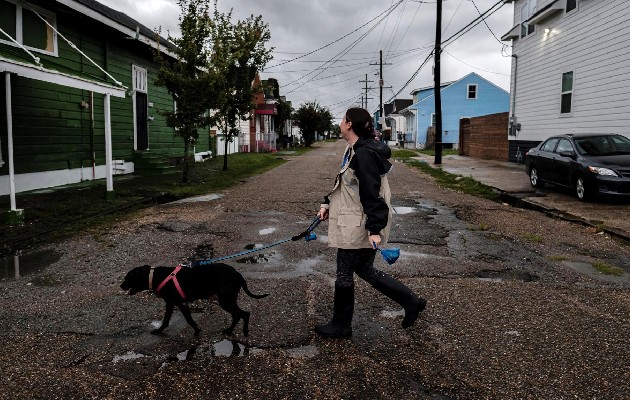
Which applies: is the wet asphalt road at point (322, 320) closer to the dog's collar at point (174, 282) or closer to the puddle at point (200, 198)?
the dog's collar at point (174, 282)

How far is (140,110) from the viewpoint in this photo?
714 inches

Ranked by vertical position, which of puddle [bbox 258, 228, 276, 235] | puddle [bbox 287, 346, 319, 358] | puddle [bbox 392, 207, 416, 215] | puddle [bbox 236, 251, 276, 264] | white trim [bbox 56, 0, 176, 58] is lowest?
puddle [bbox 287, 346, 319, 358]

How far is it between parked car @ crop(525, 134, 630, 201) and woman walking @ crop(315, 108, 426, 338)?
8496 mm

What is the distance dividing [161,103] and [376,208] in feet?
58.5

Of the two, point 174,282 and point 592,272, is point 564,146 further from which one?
point 174,282

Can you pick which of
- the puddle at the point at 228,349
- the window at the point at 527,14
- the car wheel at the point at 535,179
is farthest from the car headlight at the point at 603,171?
the window at the point at 527,14

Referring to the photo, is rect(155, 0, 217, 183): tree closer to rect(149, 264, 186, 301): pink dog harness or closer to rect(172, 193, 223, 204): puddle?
rect(172, 193, 223, 204): puddle

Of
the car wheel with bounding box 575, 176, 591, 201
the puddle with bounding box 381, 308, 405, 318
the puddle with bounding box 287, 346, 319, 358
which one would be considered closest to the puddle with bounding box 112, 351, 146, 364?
the puddle with bounding box 287, 346, 319, 358

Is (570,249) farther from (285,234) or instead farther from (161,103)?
(161,103)

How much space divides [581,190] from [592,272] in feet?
19.9

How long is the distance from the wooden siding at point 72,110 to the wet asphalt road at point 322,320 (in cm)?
560

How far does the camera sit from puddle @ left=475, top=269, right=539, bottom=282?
18.6 feet

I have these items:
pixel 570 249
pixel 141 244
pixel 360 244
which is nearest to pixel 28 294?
pixel 141 244

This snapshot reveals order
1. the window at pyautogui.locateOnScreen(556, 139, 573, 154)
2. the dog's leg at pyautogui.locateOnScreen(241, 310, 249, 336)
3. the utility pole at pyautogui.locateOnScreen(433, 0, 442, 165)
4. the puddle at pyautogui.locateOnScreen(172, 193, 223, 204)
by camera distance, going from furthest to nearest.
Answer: the utility pole at pyautogui.locateOnScreen(433, 0, 442, 165) → the window at pyautogui.locateOnScreen(556, 139, 573, 154) → the puddle at pyautogui.locateOnScreen(172, 193, 223, 204) → the dog's leg at pyautogui.locateOnScreen(241, 310, 249, 336)
